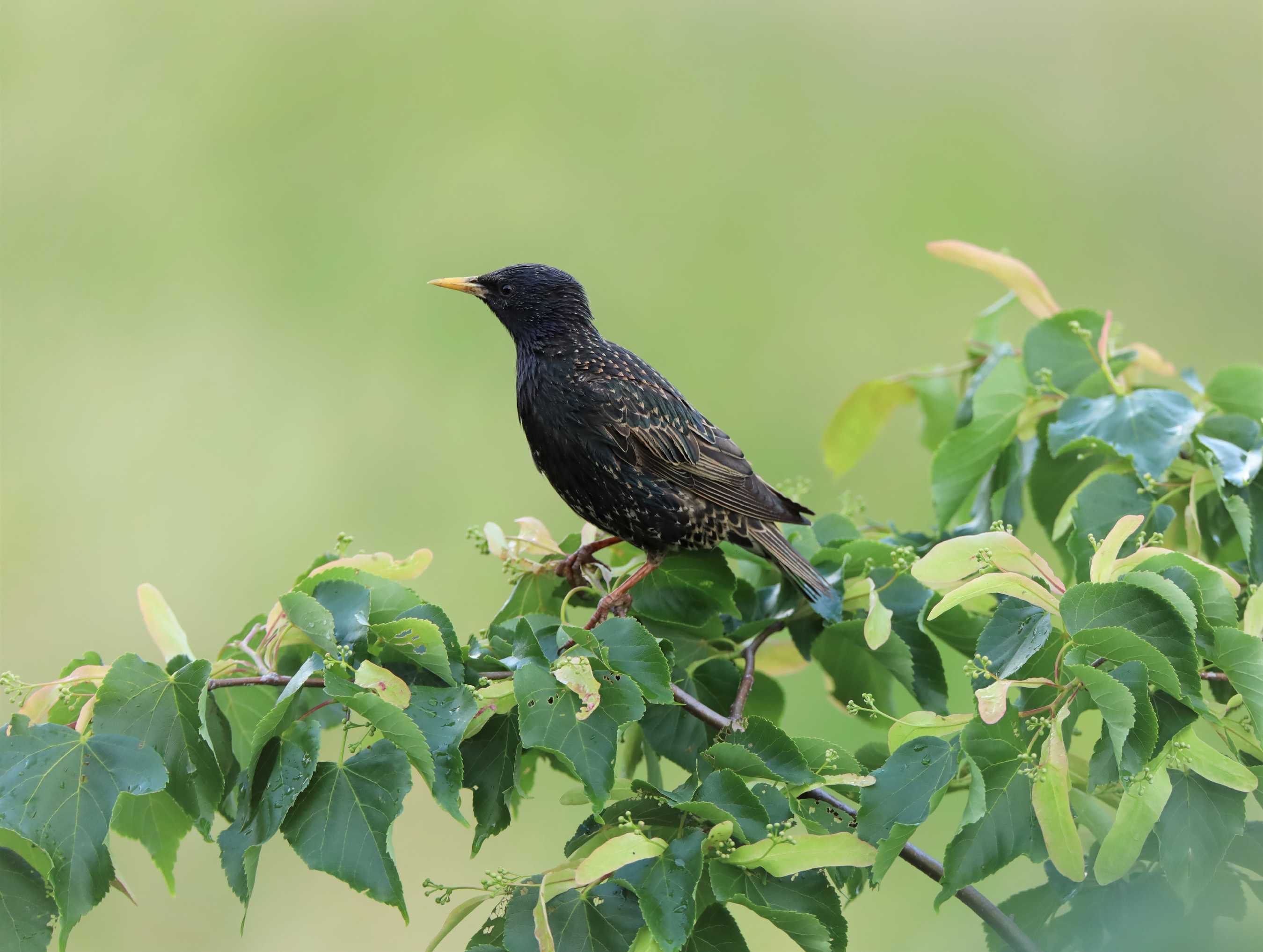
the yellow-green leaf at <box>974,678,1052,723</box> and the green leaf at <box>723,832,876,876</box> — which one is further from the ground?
the yellow-green leaf at <box>974,678,1052,723</box>

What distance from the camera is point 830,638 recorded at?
5.49 feet

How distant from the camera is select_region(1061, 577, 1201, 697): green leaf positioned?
1.15m

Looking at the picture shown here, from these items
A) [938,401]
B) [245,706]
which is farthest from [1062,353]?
[245,706]

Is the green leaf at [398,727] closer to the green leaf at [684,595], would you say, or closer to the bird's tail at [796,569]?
the green leaf at [684,595]

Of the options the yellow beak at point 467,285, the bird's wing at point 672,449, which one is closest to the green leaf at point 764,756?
the bird's wing at point 672,449

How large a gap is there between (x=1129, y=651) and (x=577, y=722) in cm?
59

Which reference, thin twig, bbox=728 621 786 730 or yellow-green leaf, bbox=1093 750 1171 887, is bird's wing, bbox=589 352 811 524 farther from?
yellow-green leaf, bbox=1093 750 1171 887

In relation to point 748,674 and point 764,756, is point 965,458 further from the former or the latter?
point 764,756

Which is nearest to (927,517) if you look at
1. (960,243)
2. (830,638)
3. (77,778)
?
(960,243)

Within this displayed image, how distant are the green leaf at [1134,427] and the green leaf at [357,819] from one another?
1091 millimetres

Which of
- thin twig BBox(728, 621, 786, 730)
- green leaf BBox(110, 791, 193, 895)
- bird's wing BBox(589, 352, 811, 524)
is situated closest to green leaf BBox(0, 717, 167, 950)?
green leaf BBox(110, 791, 193, 895)

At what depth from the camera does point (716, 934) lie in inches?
47.1

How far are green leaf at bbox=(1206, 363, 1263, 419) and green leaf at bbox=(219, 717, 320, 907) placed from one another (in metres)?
1.47

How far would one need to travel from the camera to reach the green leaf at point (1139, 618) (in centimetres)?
115
